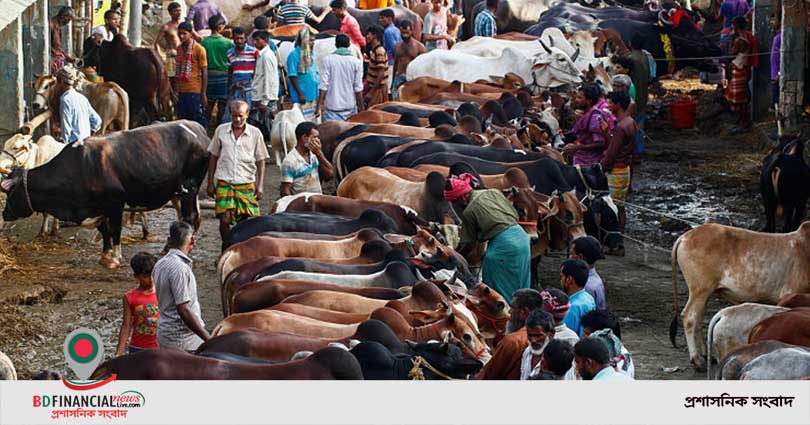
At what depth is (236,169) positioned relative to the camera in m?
12.4

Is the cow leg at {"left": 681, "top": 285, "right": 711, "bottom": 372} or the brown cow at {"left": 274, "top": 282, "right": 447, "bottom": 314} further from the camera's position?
the cow leg at {"left": 681, "top": 285, "right": 711, "bottom": 372}

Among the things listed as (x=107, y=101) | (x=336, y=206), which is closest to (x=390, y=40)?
(x=107, y=101)

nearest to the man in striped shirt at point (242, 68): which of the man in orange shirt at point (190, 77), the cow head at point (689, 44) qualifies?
the man in orange shirt at point (190, 77)

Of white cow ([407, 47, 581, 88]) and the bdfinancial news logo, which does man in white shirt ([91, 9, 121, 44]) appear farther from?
the bdfinancial news logo

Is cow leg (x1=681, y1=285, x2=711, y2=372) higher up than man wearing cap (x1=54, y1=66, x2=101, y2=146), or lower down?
lower down

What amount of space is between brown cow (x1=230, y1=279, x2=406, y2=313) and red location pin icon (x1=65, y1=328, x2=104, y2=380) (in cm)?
217

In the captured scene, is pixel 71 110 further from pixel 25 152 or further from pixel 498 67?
pixel 498 67

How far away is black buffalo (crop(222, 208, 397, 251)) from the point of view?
36.4ft

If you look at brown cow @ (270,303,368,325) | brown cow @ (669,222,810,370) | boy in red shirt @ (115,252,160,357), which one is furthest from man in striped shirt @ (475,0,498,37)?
boy in red shirt @ (115,252,160,357)

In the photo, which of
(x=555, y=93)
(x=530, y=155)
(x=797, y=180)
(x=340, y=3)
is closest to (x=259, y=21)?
(x=340, y=3)

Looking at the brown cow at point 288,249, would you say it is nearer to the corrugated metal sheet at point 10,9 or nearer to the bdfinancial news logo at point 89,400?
the bdfinancial news logo at point 89,400

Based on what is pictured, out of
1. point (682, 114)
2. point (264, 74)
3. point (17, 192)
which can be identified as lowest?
point (682, 114)

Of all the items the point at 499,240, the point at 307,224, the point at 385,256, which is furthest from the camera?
the point at 307,224

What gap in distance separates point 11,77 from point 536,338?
1025 cm
